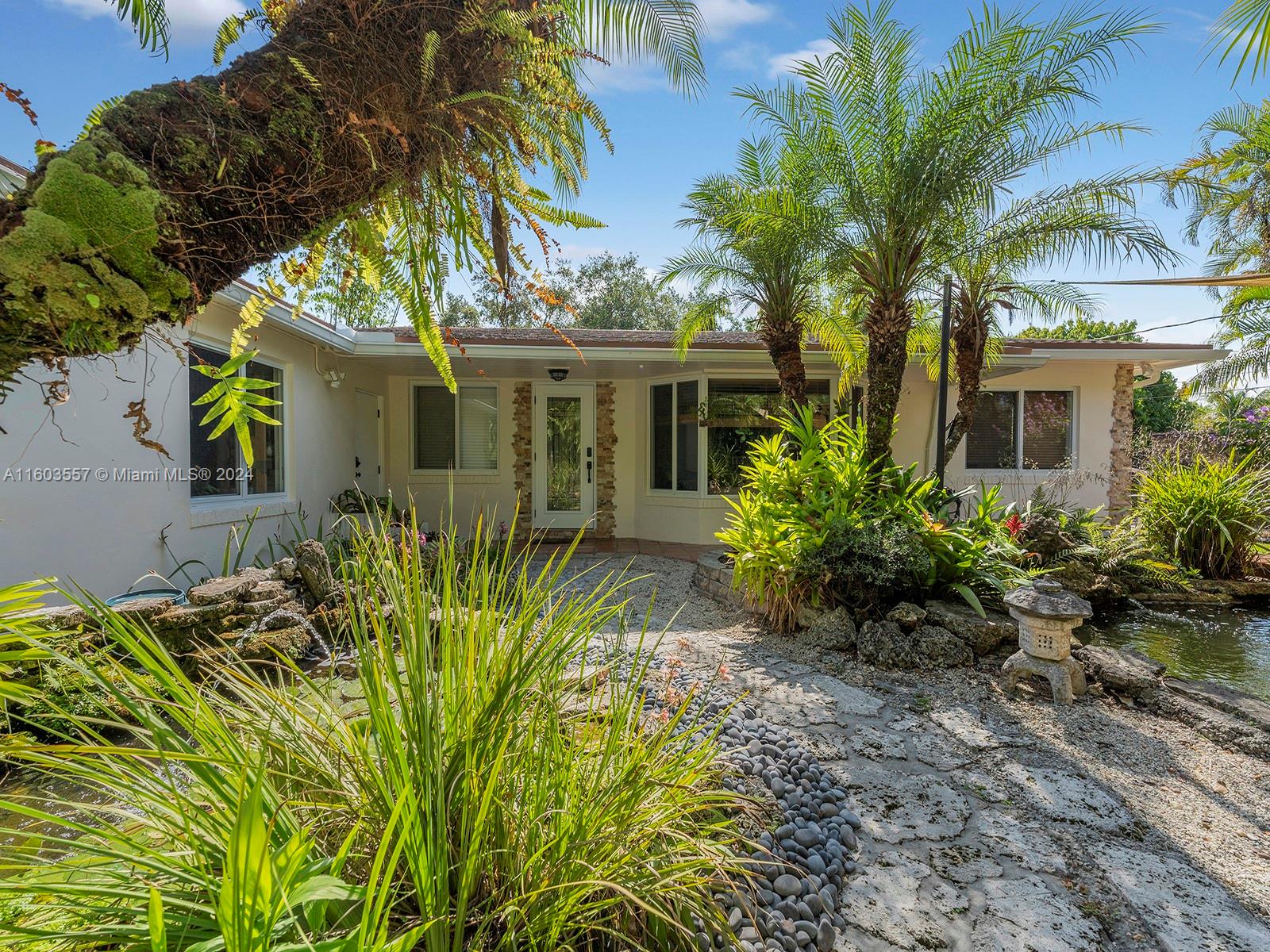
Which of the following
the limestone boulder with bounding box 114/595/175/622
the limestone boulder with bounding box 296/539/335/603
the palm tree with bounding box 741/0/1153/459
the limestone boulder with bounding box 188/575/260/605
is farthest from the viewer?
the palm tree with bounding box 741/0/1153/459

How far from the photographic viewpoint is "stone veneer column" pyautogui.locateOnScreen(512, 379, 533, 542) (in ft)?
35.0

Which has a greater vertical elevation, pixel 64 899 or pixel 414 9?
pixel 414 9

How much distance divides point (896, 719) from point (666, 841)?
8.07 ft

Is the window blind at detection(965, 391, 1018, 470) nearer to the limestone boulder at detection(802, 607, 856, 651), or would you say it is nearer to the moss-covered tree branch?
the limestone boulder at detection(802, 607, 856, 651)

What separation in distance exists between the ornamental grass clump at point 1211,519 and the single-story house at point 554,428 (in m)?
2.29

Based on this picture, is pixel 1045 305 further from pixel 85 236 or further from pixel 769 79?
pixel 85 236

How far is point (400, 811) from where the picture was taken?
115cm

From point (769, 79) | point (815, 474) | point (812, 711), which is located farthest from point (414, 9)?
point (769, 79)

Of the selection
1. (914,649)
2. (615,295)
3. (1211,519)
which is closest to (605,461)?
(914,649)

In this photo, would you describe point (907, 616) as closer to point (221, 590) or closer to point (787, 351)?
point (787, 351)

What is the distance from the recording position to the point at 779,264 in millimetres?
7367

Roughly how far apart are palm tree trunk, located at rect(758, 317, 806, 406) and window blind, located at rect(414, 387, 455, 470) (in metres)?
5.67

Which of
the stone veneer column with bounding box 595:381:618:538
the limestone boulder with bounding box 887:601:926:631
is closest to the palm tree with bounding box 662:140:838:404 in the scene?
the stone veneer column with bounding box 595:381:618:538

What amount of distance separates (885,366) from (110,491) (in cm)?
655
